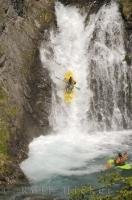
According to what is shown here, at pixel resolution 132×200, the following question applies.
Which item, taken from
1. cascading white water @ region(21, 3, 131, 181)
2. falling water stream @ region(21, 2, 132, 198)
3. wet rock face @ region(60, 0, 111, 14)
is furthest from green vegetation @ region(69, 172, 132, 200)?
wet rock face @ region(60, 0, 111, 14)

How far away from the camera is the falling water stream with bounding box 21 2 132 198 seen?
2373 centimetres

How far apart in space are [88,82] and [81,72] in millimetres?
703

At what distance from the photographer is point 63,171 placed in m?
20.0

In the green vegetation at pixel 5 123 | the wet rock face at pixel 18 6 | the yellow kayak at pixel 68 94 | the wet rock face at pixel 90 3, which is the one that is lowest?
the green vegetation at pixel 5 123

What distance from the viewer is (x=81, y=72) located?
88.8 ft

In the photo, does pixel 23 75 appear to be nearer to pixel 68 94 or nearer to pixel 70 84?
pixel 70 84

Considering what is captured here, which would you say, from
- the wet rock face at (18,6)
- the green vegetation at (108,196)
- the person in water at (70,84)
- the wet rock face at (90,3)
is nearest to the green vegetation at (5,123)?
the person in water at (70,84)

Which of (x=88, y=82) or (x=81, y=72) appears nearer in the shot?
(x=88, y=82)

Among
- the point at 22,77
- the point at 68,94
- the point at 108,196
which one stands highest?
the point at 22,77

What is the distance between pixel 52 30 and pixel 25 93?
4765mm

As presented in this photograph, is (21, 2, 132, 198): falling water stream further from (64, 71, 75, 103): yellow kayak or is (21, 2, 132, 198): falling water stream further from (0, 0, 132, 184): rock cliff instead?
(0, 0, 132, 184): rock cliff

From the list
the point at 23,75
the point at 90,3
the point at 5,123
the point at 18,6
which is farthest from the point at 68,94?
the point at 5,123

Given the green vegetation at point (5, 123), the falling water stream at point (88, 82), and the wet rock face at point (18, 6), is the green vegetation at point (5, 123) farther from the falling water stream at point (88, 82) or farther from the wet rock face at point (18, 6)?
the wet rock face at point (18, 6)

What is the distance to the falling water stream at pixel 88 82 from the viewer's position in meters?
23.7
